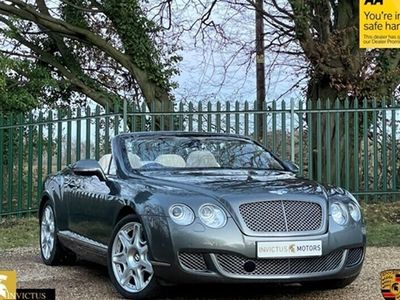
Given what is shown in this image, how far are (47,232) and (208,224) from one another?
3327 mm

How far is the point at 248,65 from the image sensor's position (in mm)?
19984

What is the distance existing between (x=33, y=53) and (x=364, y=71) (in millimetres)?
8818

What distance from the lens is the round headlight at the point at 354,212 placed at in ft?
21.6

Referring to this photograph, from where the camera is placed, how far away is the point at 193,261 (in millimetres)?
6016

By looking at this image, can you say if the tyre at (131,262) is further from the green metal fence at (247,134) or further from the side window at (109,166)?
the green metal fence at (247,134)

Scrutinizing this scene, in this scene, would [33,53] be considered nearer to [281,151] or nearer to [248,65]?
[248,65]

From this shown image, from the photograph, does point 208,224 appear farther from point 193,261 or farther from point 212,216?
point 193,261

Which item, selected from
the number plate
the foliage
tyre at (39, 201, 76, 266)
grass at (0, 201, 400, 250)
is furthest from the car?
the foliage

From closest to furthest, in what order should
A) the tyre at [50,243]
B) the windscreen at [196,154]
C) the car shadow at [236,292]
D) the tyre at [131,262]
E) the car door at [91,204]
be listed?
the tyre at [131,262], the car shadow at [236,292], the car door at [91,204], the windscreen at [196,154], the tyre at [50,243]

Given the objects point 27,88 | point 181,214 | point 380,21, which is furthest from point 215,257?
point 27,88

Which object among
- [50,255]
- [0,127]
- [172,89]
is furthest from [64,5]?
[50,255]

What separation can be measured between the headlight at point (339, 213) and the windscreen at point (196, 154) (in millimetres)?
1346

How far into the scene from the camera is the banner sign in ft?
36.2

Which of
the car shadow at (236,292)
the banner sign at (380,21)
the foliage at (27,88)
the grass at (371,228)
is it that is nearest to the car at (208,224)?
the car shadow at (236,292)
